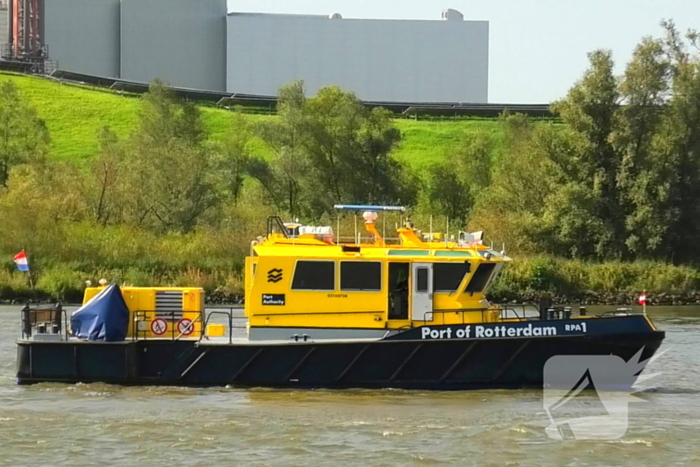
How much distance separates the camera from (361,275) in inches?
658

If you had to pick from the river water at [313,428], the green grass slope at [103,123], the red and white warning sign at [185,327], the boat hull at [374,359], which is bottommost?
the river water at [313,428]

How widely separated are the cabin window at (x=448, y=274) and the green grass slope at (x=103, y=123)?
41.7 metres

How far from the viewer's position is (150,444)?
13.9m

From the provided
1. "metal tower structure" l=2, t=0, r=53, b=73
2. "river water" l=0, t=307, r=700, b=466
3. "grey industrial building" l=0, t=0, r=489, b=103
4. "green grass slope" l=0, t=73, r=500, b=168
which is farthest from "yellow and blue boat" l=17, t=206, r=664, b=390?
"grey industrial building" l=0, t=0, r=489, b=103

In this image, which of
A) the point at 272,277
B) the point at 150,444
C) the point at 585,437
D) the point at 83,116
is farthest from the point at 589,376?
the point at 83,116

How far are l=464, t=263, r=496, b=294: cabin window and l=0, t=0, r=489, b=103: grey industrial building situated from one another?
57240 mm

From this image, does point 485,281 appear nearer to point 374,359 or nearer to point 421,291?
point 421,291

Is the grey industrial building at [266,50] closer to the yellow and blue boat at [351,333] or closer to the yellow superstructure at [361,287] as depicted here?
the yellow and blue boat at [351,333]

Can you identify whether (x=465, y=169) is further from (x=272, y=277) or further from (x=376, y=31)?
(x=272, y=277)

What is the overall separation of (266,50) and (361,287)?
5888cm

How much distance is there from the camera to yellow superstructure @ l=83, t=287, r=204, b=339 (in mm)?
17359

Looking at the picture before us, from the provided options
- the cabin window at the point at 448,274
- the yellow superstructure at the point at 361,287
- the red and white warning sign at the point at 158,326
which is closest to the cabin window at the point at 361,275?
the yellow superstructure at the point at 361,287

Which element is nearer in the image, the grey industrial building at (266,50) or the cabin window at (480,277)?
Result: the cabin window at (480,277)

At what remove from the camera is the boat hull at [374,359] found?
648 inches
